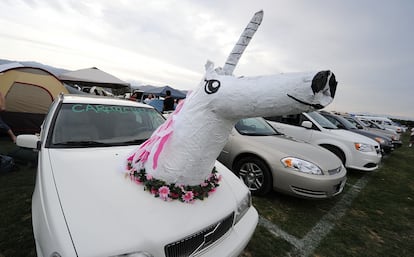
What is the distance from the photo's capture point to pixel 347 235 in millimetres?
2801

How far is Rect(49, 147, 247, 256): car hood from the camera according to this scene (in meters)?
1.13

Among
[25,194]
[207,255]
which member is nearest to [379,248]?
[207,255]

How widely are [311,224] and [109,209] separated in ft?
9.19

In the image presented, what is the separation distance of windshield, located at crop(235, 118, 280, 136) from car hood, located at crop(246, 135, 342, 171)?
231mm

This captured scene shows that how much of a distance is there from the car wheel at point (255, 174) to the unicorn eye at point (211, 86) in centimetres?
244

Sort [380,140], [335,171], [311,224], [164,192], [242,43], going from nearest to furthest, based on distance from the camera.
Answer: [242,43] < [164,192] < [311,224] < [335,171] < [380,140]

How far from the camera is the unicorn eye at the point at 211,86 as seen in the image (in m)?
1.24

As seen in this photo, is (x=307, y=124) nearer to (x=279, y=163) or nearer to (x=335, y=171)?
(x=335, y=171)

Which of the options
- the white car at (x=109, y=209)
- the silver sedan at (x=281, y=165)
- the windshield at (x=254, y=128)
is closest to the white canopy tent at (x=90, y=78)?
the windshield at (x=254, y=128)

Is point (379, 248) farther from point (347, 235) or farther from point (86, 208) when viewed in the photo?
point (86, 208)

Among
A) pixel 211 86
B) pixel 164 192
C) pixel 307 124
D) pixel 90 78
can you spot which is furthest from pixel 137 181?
pixel 90 78

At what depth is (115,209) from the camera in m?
1.31

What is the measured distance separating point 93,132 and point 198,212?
152 cm

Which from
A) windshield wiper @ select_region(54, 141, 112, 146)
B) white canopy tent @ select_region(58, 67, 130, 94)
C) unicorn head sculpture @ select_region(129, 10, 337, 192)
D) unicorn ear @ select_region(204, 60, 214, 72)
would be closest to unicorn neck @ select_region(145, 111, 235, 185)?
unicorn head sculpture @ select_region(129, 10, 337, 192)
